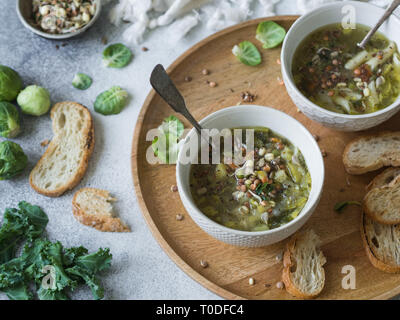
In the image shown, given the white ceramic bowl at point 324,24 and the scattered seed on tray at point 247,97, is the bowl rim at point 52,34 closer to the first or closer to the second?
the scattered seed on tray at point 247,97

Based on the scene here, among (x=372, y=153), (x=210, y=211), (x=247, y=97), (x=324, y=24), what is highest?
(x=324, y=24)

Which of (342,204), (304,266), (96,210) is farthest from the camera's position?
(96,210)

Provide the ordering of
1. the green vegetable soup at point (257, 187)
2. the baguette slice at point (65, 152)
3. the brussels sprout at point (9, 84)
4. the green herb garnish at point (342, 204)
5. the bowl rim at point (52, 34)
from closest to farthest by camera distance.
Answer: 1. the green vegetable soup at point (257, 187)
2. the green herb garnish at point (342, 204)
3. the baguette slice at point (65, 152)
4. the brussels sprout at point (9, 84)
5. the bowl rim at point (52, 34)

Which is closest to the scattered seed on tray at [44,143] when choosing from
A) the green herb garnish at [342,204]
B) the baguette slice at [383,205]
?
the green herb garnish at [342,204]

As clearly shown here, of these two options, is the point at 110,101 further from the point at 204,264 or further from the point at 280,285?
the point at 280,285

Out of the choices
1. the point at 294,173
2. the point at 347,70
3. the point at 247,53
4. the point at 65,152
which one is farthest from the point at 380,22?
the point at 65,152
